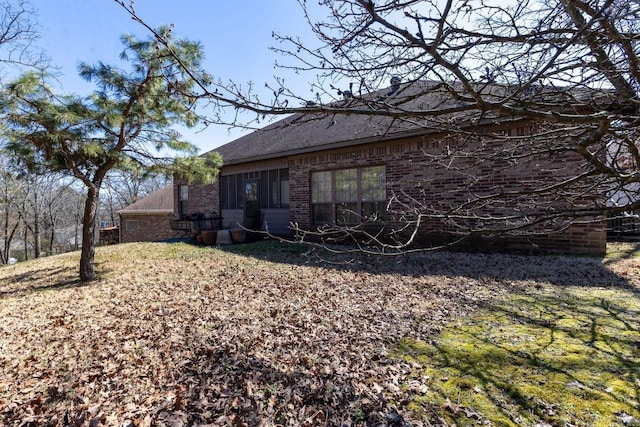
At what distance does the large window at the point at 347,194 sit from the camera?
9.84 m

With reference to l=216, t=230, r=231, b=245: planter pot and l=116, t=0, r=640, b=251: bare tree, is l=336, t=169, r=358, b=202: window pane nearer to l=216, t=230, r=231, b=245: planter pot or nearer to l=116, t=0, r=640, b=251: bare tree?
l=216, t=230, r=231, b=245: planter pot

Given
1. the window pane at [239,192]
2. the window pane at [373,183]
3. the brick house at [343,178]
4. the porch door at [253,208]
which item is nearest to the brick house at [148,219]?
the brick house at [343,178]

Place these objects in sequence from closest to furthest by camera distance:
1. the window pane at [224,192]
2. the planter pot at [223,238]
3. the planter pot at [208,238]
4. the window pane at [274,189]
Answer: the planter pot at [223,238]
the planter pot at [208,238]
the window pane at [274,189]
the window pane at [224,192]

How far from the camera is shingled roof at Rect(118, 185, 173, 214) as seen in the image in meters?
23.0

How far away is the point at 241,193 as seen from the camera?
1390 cm

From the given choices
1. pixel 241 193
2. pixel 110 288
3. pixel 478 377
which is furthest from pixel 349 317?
pixel 241 193

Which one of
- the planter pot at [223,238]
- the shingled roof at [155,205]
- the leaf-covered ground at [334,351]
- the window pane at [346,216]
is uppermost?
the shingled roof at [155,205]

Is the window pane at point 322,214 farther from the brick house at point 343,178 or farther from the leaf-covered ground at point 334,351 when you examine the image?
the leaf-covered ground at point 334,351

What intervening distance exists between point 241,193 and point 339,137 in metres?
5.40

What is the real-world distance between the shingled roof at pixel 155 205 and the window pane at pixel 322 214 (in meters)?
14.5

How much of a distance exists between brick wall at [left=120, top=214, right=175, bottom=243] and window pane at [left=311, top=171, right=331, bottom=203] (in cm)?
1460

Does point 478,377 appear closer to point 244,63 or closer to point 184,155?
point 244,63

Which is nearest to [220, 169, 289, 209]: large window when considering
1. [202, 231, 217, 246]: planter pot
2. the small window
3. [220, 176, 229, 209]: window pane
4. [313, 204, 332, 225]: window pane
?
[220, 176, 229, 209]: window pane

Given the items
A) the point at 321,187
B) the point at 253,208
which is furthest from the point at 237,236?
the point at 321,187
